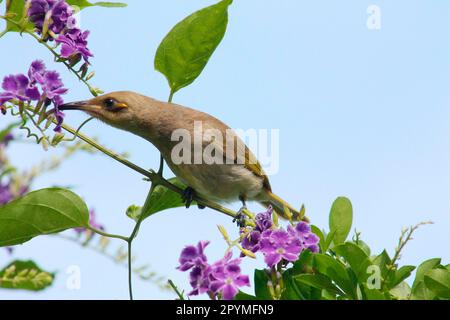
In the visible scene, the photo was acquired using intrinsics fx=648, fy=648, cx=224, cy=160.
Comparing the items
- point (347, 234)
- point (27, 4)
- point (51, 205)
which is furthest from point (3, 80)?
point (347, 234)

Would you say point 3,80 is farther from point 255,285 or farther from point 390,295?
point 390,295

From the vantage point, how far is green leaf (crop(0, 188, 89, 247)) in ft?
9.16

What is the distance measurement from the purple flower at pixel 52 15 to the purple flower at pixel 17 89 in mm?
329

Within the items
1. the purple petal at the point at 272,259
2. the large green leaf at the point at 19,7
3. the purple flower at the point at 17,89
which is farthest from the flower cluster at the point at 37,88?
the purple petal at the point at 272,259

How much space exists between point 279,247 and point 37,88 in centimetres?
127

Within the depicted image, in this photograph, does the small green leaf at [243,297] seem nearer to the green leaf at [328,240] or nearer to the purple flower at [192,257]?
the purple flower at [192,257]

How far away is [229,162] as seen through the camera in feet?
17.9

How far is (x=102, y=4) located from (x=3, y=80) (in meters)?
0.73

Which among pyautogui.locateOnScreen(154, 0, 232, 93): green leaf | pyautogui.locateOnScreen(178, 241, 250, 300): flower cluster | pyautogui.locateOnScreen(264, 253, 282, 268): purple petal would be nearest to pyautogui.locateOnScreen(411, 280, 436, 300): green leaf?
pyautogui.locateOnScreen(264, 253, 282, 268): purple petal

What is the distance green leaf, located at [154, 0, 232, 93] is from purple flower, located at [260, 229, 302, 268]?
3.90ft

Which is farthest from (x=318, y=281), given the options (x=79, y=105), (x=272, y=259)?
(x=79, y=105)

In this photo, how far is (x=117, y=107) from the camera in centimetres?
495

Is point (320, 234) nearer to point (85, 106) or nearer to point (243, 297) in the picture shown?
point (243, 297)

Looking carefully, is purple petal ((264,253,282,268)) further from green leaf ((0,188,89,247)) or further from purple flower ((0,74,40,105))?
purple flower ((0,74,40,105))
